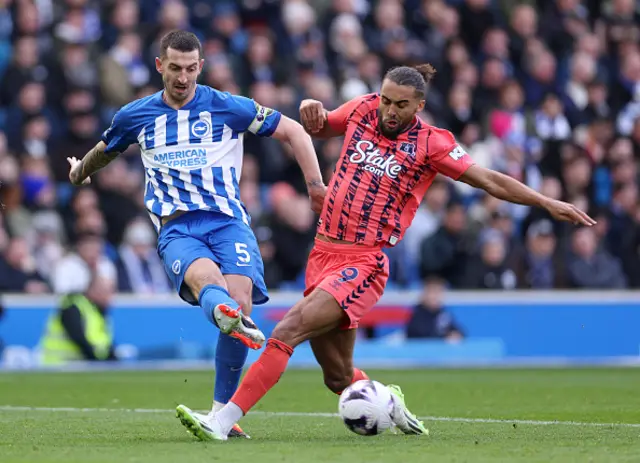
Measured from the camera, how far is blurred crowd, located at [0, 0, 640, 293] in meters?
17.2

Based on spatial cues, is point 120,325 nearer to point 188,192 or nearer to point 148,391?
point 148,391

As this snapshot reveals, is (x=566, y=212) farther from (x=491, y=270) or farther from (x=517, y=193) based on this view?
(x=491, y=270)

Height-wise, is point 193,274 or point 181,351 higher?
point 193,274

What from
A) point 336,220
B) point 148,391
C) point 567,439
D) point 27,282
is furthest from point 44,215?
point 567,439

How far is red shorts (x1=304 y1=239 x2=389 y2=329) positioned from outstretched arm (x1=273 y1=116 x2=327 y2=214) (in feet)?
0.99

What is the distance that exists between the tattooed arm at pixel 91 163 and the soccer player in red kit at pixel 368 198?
1.42m

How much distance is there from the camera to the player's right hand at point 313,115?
886 centimetres

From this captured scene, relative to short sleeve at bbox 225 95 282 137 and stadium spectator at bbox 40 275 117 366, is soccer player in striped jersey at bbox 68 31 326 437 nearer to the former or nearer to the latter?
short sleeve at bbox 225 95 282 137

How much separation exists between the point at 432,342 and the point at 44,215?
17.3ft

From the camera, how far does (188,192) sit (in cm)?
880

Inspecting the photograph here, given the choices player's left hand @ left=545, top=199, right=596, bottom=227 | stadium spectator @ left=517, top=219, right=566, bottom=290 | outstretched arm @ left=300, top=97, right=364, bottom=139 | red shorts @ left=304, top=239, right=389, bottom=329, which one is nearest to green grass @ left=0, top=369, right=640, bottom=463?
red shorts @ left=304, top=239, right=389, bottom=329

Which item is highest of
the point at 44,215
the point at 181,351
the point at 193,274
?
the point at 193,274

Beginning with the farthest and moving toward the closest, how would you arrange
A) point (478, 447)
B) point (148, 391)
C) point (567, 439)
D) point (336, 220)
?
1. point (148, 391)
2. point (336, 220)
3. point (567, 439)
4. point (478, 447)

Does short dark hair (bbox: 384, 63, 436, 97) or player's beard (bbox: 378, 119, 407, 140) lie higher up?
short dark hair (bbox: 384, 63, 436, 97)
